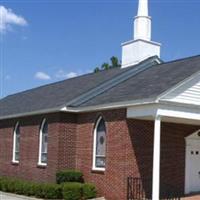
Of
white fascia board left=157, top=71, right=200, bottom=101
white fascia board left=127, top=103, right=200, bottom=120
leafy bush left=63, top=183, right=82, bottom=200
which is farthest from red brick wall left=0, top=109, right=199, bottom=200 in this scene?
white fascia board left=157, top=71, right=200, bottom=101

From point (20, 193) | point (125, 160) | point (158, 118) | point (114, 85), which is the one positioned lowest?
point (20, 193)

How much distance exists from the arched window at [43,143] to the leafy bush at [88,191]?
458cm

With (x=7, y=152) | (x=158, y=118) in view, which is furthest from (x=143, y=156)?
(x=7, y=152)

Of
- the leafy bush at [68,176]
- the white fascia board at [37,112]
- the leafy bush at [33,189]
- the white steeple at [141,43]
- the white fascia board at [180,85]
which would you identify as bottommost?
the leafy bush at [33,189]

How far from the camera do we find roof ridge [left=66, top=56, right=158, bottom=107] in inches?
915

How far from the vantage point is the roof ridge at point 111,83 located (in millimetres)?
23234

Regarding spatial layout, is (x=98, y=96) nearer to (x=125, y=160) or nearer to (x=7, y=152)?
(x=125, y=160)

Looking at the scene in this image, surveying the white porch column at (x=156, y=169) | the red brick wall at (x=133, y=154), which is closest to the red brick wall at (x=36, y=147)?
the red brick wall at (x=133, y=154)

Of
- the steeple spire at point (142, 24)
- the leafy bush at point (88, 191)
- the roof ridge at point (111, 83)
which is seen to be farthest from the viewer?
the steeple spire at point (142, 24)

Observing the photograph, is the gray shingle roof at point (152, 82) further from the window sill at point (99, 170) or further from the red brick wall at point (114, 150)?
the window sill at point (99, 170)

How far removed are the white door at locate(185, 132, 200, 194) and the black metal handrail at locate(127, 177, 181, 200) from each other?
130 centimetres

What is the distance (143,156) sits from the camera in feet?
66.1

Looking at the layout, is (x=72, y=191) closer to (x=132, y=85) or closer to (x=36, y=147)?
(x=132, y=85)

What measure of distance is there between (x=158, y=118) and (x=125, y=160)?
9.03ft
